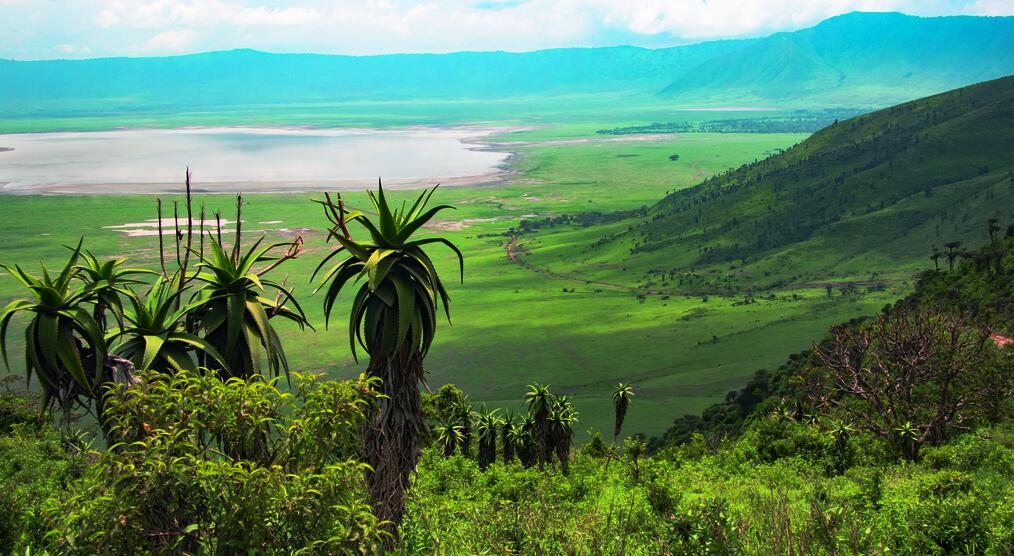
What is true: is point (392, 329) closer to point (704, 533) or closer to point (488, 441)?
point (704, 533)

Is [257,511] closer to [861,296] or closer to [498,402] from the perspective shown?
[498,402]

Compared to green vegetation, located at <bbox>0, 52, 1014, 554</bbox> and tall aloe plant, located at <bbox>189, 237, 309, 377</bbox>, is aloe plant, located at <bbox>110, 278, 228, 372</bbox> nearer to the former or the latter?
green vegetation, located at <bbox>0, 52, 1014, 554</bbox>

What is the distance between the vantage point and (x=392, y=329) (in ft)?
64.8

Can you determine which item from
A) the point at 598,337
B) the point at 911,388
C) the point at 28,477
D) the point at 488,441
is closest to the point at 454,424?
the point at 488,441

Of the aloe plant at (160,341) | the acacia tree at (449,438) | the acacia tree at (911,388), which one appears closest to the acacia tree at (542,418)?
the acacia tree at (449,438)

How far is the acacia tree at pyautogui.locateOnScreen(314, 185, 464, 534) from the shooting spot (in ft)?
63.9

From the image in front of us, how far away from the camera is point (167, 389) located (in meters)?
14.9

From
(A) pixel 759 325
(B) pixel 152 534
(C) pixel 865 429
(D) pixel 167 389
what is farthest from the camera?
(A) pixel 759 325

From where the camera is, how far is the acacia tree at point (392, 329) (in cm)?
1948

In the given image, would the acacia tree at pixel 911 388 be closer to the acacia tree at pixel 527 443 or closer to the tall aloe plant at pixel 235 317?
the acacia tree at pixel 527 443

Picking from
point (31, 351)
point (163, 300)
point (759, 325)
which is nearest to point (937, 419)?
point (163, 300)

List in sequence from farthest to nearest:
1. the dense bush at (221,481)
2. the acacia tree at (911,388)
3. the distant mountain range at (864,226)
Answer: the distant mountain range at (864,226), the acacia tree at (911,388), the dense bush at (221,481)

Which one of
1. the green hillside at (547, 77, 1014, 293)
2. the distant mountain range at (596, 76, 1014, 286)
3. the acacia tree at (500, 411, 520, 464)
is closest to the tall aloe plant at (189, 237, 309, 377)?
the acacia tree at (500, 411, 520, 464)

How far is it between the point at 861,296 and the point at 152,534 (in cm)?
14269
